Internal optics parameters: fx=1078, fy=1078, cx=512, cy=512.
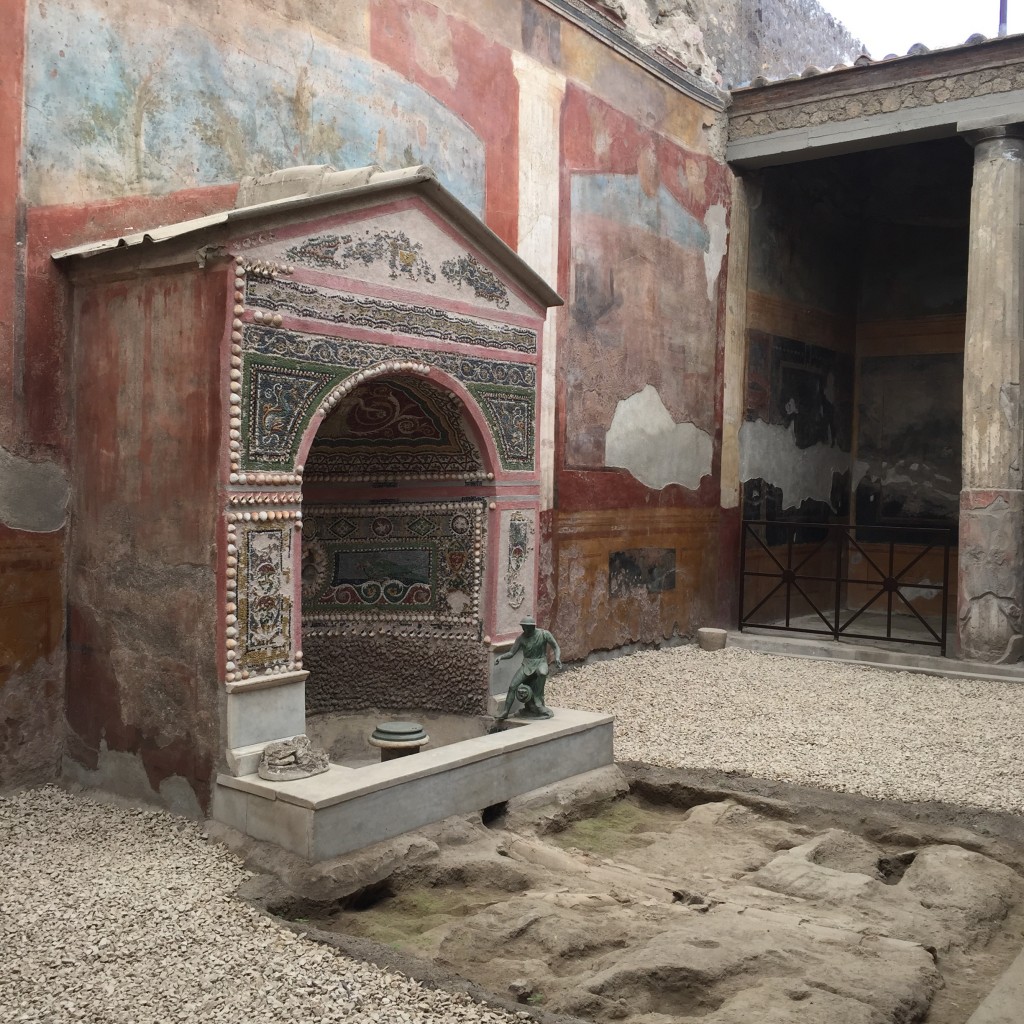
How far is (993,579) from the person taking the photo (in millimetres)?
8133

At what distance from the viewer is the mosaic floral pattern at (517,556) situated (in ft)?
17.8

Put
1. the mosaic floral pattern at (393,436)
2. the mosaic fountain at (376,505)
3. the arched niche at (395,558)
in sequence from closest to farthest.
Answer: the mosaic fountain at (376,505)
the mosaic floral pattern at (393,436)
the arched niche at (395,558)

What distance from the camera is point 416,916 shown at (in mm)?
3854

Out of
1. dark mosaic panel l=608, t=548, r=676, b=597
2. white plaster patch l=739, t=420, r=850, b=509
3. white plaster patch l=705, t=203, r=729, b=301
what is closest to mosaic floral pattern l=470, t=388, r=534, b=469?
dark mosaic panel l=608, t=548, r=676, b=597

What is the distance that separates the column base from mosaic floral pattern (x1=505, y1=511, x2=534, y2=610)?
4308 mm

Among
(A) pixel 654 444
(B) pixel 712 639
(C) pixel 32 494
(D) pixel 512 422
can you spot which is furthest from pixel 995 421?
(C) pixel 32 494

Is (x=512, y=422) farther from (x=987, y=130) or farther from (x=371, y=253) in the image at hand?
(x=987, y=130)

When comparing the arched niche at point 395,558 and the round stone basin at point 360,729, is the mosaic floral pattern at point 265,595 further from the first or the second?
the round stone basin at point 360,729

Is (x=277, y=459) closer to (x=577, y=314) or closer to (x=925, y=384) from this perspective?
(x=577, y=314)

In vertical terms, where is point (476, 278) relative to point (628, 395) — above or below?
above

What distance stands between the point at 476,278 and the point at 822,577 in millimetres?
5744

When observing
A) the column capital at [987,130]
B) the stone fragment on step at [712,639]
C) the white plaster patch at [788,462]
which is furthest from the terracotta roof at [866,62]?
the stone fragment on step at [712,639]

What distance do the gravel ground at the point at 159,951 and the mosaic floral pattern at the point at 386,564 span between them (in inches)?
68.7

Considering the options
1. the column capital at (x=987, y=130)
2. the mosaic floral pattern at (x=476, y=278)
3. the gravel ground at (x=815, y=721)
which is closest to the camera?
the mosaic floral pattern at (x=476, y=278)
